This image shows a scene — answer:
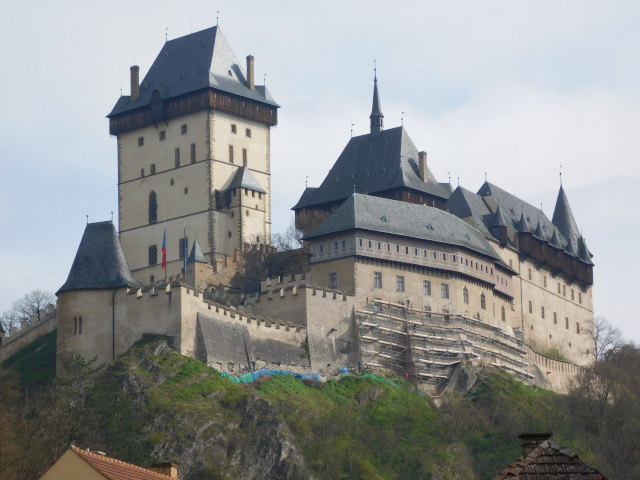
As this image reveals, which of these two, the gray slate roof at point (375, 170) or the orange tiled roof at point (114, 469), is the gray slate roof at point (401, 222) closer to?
the gray slate roof at point (375, 170)

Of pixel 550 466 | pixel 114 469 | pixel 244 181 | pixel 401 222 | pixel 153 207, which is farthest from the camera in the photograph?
pixel 153 207

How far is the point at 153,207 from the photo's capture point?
8381 centimetres

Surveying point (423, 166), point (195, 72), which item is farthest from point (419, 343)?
point (195, 72)

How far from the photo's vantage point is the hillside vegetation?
55225mm

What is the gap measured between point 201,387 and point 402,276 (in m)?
14.6

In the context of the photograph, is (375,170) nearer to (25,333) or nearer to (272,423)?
(25,333)

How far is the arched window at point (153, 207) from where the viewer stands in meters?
83.5

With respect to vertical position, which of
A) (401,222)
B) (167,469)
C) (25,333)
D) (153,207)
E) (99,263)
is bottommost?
(167,469)

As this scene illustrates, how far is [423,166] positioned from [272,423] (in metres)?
27.1

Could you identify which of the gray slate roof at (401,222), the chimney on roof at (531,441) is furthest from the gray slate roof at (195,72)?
the chimney on roof at (531,441)

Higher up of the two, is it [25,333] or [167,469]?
[25,333]

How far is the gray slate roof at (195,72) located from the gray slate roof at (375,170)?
512 centimetres

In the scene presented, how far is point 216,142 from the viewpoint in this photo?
82.9 meters

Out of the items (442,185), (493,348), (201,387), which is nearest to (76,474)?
(201,387)
